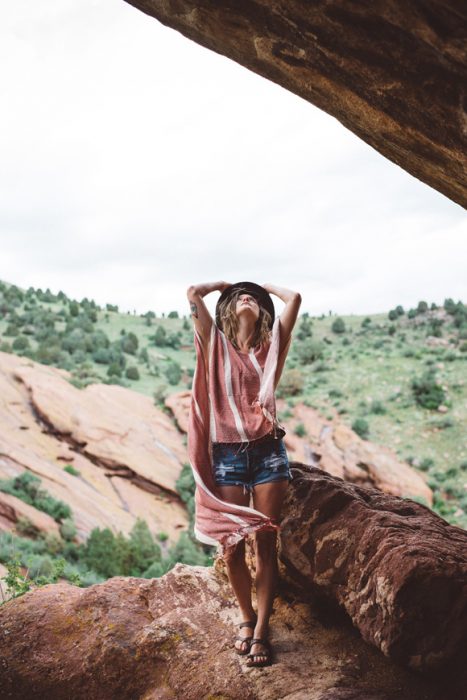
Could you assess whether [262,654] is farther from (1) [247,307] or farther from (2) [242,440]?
(1) [247,307]

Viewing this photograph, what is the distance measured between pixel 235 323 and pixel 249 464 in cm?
106

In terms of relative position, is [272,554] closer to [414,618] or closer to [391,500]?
[414,618]

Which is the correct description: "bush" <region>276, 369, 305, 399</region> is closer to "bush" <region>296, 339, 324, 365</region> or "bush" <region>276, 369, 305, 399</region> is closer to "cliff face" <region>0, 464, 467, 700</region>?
"bush" <region>296, 339, 324, 365</region>

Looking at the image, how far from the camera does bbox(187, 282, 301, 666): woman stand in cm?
397

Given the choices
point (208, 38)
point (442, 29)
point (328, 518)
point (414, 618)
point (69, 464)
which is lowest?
point (69, 464)

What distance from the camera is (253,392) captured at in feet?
14.0

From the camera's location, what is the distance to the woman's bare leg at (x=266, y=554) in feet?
13.0

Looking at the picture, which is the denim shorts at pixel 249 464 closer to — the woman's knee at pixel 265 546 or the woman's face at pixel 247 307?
the woman's knee at pixel 265 546

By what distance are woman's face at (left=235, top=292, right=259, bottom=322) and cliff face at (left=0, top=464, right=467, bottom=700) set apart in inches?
54.4

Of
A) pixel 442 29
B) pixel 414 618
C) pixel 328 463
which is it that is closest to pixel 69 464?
pixel 328 463

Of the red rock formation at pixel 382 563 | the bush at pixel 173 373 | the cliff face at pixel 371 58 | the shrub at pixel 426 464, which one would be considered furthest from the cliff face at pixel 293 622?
the bush at pixel 173 373

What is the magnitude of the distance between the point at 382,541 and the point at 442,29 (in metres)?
2.95

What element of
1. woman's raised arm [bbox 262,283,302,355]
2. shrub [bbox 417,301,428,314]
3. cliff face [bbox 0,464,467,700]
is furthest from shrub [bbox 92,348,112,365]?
woman's raised arm [bbox 262,283,302,355]

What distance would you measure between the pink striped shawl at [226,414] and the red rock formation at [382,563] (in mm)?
533
